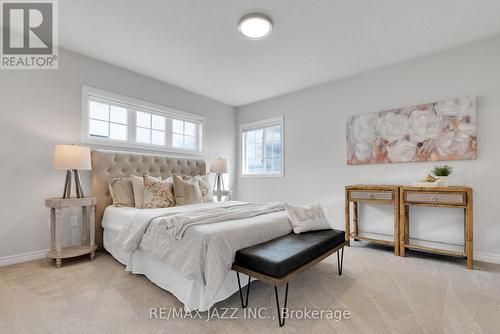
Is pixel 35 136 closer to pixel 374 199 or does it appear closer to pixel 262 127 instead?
pixel 262 127

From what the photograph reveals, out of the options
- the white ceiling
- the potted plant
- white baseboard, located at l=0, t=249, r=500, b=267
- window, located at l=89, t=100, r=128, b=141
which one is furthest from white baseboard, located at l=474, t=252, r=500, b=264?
window, located at l=89, t=100, r=128, b=141

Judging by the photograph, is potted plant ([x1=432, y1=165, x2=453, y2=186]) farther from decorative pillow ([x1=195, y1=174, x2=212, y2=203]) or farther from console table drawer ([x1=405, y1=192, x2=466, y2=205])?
decorative pillow ([x1=195, y1=174, x2=212, y2=203])

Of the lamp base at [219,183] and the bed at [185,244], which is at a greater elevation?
the lamp base at [219,183]

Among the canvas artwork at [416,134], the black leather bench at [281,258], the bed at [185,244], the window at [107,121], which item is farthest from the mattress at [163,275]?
the canvas artwork at [416,134]

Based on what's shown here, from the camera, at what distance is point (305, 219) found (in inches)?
94.7

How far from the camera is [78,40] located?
2.86m

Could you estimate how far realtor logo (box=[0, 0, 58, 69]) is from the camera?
93.8 inches

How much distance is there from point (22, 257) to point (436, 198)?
4.83 meters

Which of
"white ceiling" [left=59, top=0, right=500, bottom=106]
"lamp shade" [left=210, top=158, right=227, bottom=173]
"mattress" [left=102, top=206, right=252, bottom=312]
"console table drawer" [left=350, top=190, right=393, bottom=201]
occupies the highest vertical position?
"white ceiling" [left=59, top=0, right=500, bottom=106]

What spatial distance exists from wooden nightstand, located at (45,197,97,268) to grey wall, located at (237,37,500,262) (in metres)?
2.97

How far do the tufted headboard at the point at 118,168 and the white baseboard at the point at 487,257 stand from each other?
4.17m

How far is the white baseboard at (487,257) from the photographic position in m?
2.73

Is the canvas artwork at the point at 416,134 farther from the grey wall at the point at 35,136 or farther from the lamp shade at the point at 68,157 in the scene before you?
the grey wall at the point at 35,136

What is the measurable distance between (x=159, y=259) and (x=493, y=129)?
12.8 feet
